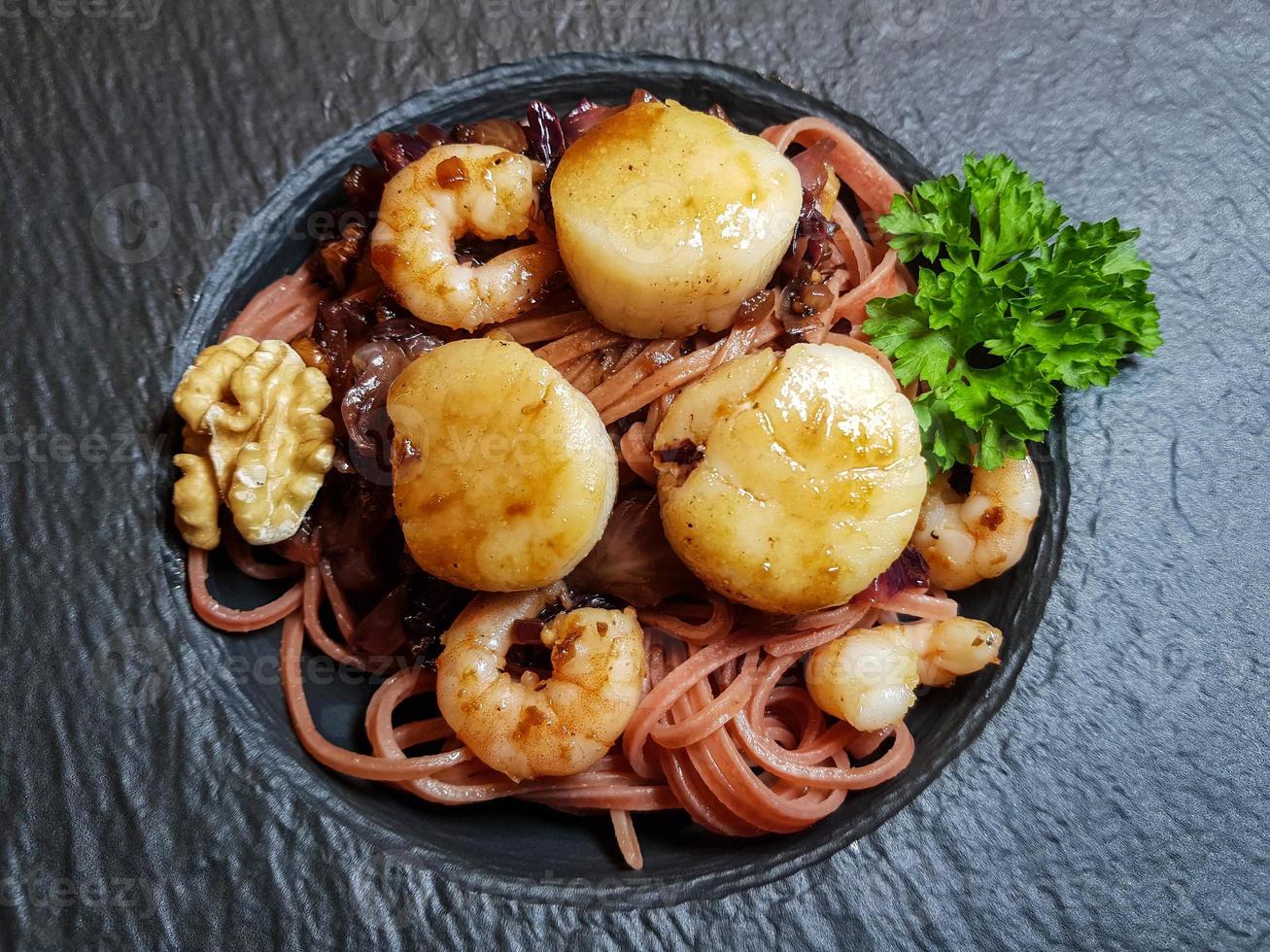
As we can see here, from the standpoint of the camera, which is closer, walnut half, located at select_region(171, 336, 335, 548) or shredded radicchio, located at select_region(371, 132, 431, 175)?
walnut half, located at select_region(171, 336, 335, 548)

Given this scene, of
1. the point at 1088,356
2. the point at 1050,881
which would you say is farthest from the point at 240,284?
the point at 1050,881

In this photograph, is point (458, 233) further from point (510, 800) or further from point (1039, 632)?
point (1039, 632)

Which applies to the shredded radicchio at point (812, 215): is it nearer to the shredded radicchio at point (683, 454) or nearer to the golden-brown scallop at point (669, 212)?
the golden-brown scallop at point (669, 212)

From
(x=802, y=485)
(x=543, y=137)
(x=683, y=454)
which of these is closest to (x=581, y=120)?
(x=543, y=137)

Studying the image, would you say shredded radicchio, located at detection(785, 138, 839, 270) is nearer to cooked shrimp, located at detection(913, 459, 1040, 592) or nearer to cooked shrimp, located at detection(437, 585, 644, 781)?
cooked shrimp, located at detection(913, 459, 1040, 592)

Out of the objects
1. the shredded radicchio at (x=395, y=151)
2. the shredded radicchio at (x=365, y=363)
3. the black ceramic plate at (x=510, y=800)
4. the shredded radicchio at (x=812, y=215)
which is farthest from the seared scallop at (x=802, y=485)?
the shredded radicchio at (x=395, y=151)

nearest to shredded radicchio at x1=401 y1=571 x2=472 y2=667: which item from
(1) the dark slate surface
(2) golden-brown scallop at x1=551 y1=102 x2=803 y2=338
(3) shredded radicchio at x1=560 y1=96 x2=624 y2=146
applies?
(1) the dark slate surface

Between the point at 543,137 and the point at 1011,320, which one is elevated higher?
the point at 543,137
